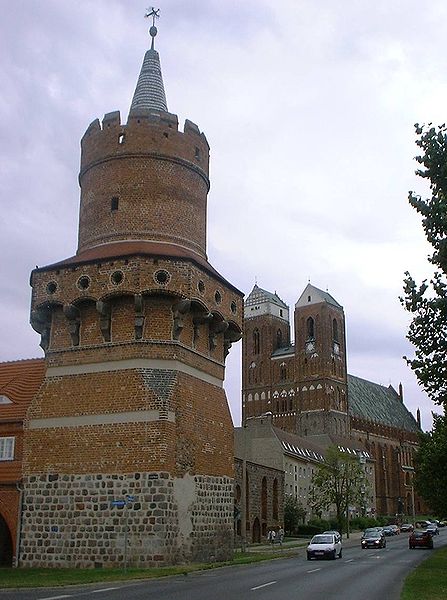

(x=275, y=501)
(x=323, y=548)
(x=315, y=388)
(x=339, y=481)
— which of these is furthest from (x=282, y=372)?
(x=323, y=548)

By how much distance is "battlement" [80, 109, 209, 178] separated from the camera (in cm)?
3069

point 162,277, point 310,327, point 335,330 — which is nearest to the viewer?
point 162,277

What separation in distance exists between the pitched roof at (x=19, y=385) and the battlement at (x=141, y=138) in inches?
343

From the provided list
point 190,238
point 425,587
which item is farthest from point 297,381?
point 425,587

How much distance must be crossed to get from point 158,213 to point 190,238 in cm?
179

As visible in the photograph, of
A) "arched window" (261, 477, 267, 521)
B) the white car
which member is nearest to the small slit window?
the white car

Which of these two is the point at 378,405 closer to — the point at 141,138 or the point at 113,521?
the point at 141,138

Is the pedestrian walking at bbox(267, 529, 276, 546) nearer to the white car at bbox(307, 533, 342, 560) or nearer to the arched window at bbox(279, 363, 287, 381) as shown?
the white car at bbox(307, 533, 342, 560)

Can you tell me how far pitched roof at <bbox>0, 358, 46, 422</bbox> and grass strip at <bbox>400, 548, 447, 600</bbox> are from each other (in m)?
15.3

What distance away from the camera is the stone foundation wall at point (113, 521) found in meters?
25.2

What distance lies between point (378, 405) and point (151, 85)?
118m

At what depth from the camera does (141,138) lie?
101 feet

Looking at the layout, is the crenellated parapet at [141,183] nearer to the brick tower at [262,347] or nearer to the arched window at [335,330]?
the brick tower at [262,347]

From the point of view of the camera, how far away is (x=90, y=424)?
26797 mm
